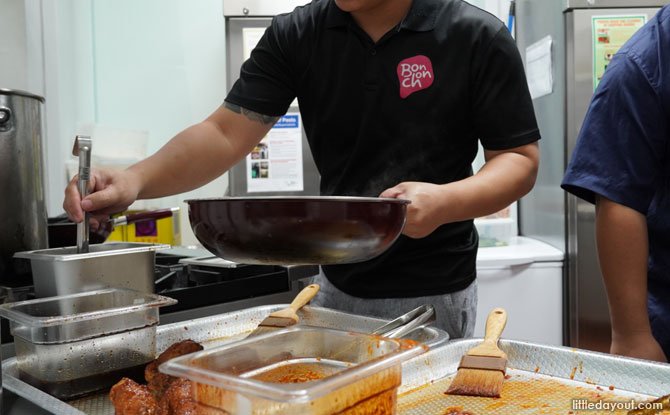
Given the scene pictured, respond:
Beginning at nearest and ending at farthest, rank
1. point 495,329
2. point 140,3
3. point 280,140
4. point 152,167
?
1. point 495,329
2. point 152,167
3. point 280,140
4. point 140,3

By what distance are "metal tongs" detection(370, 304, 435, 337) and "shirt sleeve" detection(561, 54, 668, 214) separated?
467 mm

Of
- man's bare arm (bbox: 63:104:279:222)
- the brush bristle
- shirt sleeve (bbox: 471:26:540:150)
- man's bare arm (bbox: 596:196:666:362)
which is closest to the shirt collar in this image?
shirt sleeve (bbox: 471:26:540:150)

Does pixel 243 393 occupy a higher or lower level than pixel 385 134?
lower

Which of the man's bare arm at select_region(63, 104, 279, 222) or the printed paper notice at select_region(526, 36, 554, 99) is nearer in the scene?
Answer: the man's bare arm at select_region(63, 104, 279, 222)

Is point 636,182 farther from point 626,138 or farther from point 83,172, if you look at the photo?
point 83,172

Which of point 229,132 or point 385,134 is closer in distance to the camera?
point 385,134

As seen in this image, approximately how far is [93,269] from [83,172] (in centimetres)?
18

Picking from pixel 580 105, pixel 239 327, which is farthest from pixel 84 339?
pixel 580 105

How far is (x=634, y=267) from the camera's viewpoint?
44.9 inches

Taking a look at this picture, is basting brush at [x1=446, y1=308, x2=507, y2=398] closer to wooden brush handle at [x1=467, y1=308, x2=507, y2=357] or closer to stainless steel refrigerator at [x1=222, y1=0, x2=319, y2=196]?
wooden brush handle at [x1=467, y1=308, x2=507, y2=357]

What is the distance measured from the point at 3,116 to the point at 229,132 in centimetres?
50

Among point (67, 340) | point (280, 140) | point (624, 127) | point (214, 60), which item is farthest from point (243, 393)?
point (214, 60)

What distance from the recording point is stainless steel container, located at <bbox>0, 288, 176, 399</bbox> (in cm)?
80

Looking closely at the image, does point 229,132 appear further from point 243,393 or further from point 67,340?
point 243,393
